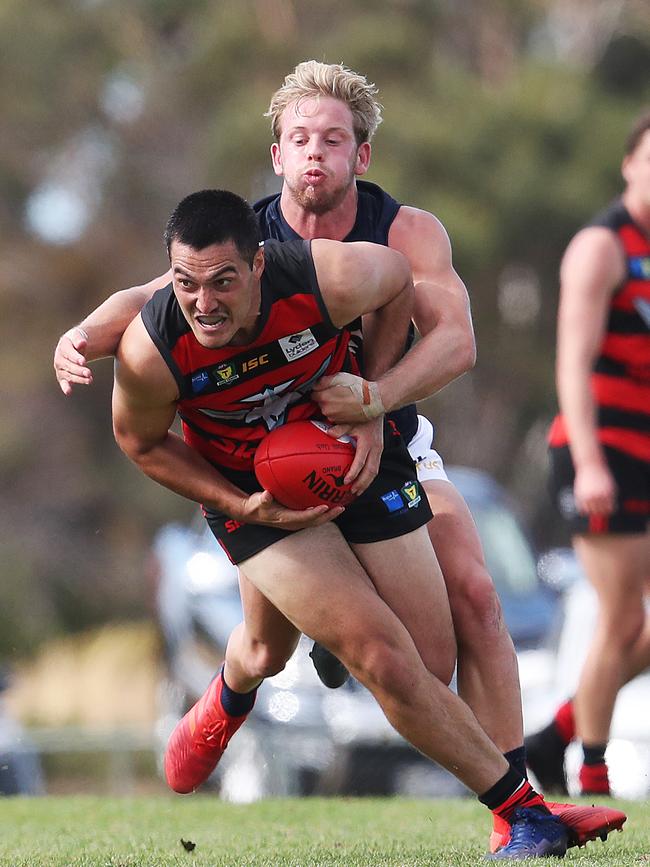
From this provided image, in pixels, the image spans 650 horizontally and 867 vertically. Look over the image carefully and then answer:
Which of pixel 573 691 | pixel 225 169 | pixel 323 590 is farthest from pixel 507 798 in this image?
pixel 225 169

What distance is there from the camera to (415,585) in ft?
16.7

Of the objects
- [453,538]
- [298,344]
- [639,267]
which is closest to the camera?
[298,344]

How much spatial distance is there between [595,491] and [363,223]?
1.96 m

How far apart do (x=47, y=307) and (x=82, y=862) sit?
21486 mm

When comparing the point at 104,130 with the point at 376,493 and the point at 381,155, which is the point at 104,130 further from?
the point at 376,493

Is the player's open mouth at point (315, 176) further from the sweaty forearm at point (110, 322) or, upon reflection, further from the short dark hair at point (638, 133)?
the short dark hair at point (638, 133)

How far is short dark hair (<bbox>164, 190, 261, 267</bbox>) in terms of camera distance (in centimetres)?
457

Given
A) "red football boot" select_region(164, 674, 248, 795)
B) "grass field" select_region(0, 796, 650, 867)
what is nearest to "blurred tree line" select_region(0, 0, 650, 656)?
"grass field" select_region(0, 796, 650, 867)

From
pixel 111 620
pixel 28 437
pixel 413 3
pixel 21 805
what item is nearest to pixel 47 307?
pixel 28 437

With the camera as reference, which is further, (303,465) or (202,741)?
(202,741)

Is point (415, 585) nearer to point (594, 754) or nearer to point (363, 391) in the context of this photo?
point (363, 391)

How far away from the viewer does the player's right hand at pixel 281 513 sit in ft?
16.0

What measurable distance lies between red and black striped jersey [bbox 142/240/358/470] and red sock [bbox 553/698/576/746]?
2.87 metres

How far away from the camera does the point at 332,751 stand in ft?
34.2
